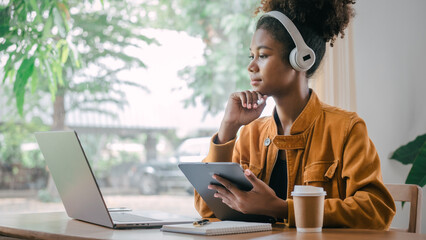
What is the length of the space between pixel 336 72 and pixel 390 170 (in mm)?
609

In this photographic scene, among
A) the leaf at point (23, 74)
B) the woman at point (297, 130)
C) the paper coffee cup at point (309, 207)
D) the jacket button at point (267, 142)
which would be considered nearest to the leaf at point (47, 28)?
the leaf at point (23, 74)

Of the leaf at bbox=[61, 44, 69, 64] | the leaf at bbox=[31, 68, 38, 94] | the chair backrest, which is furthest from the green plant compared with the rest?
the leaf at bbox=[31, 68, 38, 94]

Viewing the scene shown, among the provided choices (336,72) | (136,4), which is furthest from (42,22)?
(336,72)

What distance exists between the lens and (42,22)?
321 centimetres

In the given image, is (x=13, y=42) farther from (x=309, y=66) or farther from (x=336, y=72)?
(x=309, y=66)

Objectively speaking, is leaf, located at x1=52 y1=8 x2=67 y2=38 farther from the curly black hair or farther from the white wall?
the curly black hair

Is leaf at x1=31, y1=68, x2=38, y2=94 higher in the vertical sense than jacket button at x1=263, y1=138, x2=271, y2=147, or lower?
higher

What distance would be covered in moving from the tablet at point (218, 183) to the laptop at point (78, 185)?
0.08 m

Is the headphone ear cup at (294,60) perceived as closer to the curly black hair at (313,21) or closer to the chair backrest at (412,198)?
the curly black hair at (313,21)

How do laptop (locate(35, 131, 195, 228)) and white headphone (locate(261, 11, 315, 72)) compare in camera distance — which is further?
white headphone (locate(261, 11, 315, 72))

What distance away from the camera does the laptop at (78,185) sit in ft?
3.33

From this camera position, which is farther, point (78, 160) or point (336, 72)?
point (336, 72)

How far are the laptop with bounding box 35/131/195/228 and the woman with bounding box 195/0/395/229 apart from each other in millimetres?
202

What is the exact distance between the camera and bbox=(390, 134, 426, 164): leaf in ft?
8.38
